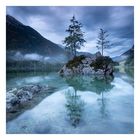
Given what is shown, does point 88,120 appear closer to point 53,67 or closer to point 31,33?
point 53,67

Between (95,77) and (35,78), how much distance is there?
0.61m

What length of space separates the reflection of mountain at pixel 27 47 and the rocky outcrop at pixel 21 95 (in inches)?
9.1

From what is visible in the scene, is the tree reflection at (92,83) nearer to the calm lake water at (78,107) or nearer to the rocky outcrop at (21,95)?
the calm lake water at (78,107)

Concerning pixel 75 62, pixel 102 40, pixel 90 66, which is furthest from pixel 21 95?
pixel 102 40

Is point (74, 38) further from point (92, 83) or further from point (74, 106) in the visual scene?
point (74, 106)

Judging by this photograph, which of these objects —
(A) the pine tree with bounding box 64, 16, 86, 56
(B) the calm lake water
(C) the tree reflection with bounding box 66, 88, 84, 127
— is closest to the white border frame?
(B) the calm lake water

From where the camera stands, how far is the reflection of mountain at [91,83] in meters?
3.44

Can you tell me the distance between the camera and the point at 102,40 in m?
3.45

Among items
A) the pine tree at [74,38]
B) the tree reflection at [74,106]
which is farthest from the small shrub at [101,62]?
the tree reflection at [74,106]

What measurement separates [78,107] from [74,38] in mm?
705

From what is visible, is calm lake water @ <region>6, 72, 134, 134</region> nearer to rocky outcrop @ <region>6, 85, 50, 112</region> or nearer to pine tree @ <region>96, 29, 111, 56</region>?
rocky outcrop @ <region>6, 85, 50, 112</region>

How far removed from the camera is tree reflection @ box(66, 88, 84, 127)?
3336 millimetres

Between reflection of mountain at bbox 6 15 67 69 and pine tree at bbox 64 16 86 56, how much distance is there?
90mm
